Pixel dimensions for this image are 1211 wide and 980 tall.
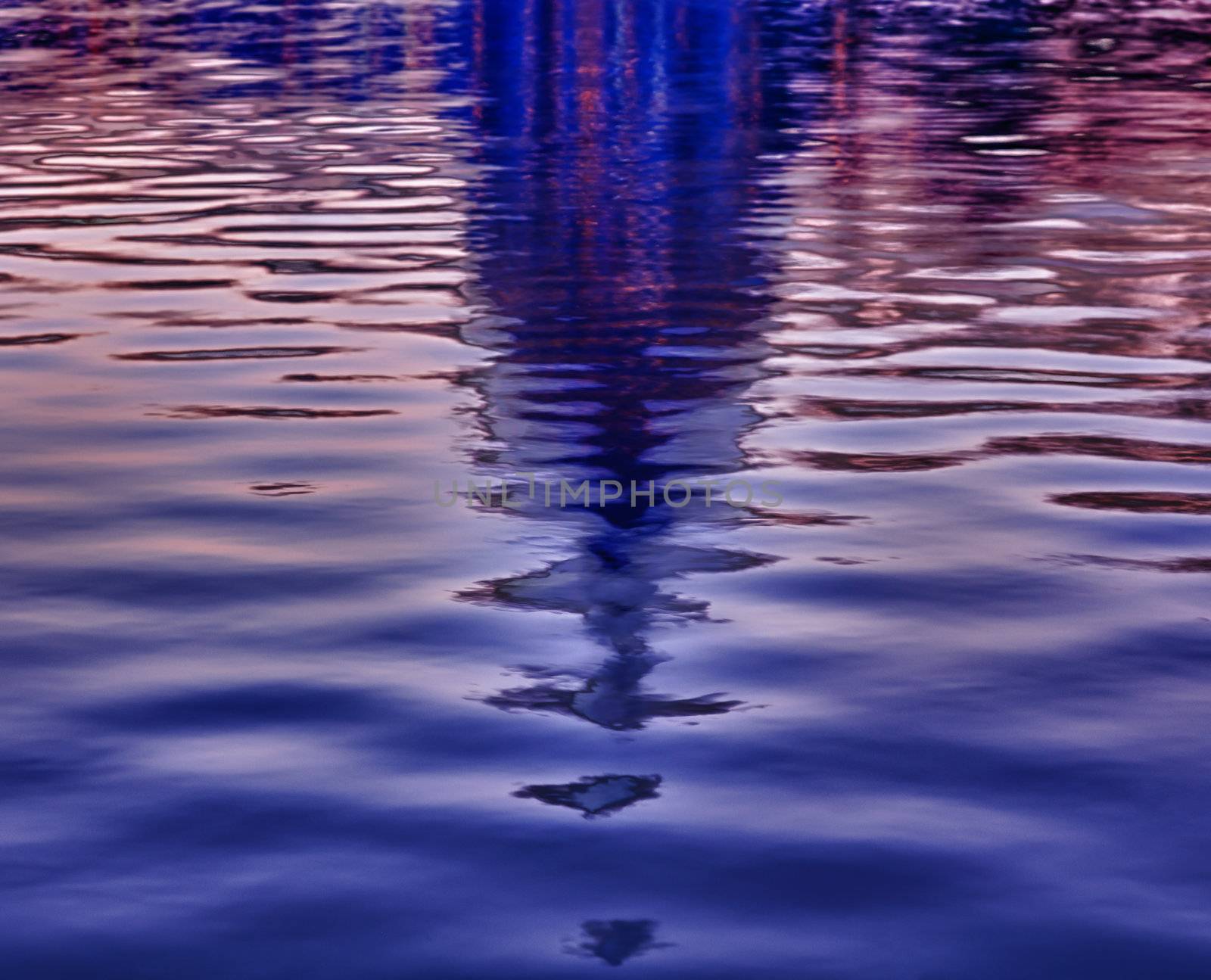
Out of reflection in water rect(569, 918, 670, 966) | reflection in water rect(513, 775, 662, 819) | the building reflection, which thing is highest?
reflection in water rect(569, 918, 670, 966)

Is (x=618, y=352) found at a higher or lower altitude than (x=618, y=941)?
lower

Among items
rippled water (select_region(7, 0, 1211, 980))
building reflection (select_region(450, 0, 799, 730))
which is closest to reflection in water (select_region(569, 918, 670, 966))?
rippled water (select_region(7, 0, 1211, 980))

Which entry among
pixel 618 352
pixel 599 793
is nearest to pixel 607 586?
pixel 599 793

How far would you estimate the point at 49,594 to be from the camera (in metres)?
4.82

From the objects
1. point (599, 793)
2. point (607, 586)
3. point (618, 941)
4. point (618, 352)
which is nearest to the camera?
point (618, 941)

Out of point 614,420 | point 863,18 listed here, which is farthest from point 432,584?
point 863,18

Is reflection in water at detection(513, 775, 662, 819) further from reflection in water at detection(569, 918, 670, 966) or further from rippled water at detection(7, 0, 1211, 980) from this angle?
reflection in water at detection(569, 918, 670, 966)

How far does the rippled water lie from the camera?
10.4 ft

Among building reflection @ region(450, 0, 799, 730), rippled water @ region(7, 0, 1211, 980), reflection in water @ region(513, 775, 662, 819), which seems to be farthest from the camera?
building reflection @ region(450, 0, 799, 730)

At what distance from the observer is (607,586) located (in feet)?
15.8

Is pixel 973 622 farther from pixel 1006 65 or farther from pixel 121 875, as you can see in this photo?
pixel 1006 65

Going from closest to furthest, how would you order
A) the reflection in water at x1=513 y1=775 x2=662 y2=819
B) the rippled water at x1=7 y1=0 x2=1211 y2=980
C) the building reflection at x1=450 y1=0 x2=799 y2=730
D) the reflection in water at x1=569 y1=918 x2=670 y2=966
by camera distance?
1. the reflection in water at x1=569 y1=918 x2=670 y2=966
2. the rippled water at x1=7 y1=0 x2=1211 y2=980
3. the reflection in water at x1=513 y1=775 x2=662 y2=819
4. the building reflection at x1=450 y1=0 x2=799 y2=730

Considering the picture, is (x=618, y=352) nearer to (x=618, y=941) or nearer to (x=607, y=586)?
(x=607, y=586)

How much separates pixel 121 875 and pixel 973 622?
2.11 m
